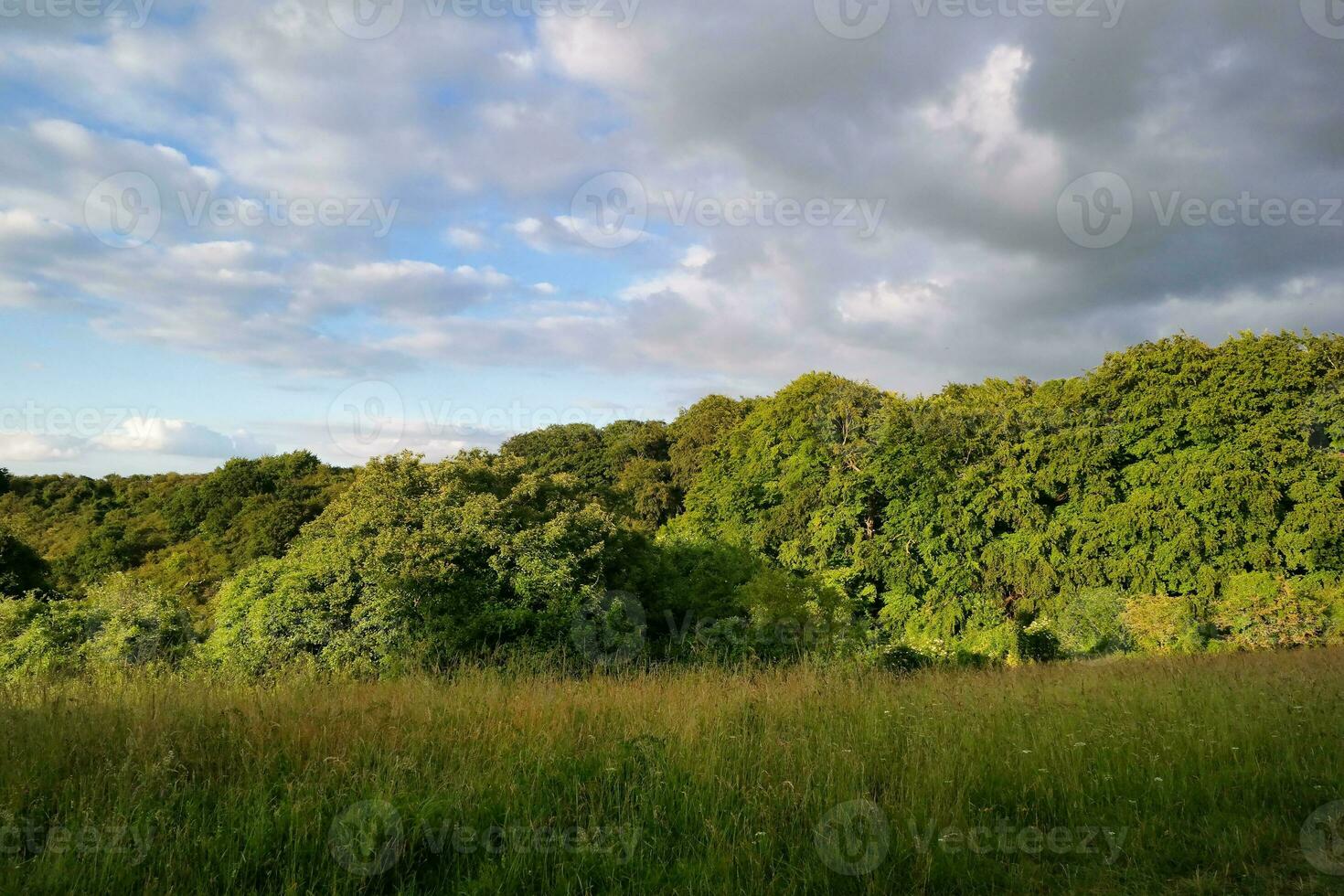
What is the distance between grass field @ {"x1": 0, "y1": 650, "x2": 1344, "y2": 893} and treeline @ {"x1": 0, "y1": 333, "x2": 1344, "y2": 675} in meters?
2.87

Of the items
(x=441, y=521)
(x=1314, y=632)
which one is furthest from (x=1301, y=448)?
(x=441, y=521)

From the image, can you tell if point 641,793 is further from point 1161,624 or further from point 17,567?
point 17,567

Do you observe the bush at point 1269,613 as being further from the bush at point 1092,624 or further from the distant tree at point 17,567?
the distant tree at point 17,567

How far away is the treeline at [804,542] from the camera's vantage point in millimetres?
12680

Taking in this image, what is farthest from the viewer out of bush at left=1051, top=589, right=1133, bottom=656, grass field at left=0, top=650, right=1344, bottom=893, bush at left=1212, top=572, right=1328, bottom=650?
bush at left=1051, top=589, right=1133, bottom=656

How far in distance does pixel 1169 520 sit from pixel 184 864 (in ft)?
83.5

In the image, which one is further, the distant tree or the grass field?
the distant tree

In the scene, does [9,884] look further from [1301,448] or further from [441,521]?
[1301,448]

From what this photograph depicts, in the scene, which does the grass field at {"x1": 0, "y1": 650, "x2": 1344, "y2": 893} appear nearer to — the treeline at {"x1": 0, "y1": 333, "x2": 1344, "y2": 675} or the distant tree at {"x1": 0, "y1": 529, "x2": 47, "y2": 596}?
the treeline at {"x1": 0, "y1": 333, "x2": 1344, "y2": 675}

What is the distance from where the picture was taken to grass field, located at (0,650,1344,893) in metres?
3.68

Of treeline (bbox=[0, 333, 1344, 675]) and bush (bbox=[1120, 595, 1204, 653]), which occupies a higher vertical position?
treeline (bbox=[0, 333, 1344, 675])

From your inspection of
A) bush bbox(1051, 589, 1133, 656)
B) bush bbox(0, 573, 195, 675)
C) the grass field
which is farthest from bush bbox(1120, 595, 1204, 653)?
bush bbox(0, 573, 195, 675)

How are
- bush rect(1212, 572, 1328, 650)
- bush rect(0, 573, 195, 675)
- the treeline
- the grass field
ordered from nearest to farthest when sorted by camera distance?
the grass field
bush rect(0, 573, 195, 675)
the treeline
bush rect(1212, 572, 1328, 650)

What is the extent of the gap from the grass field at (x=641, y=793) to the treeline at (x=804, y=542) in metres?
2.87
